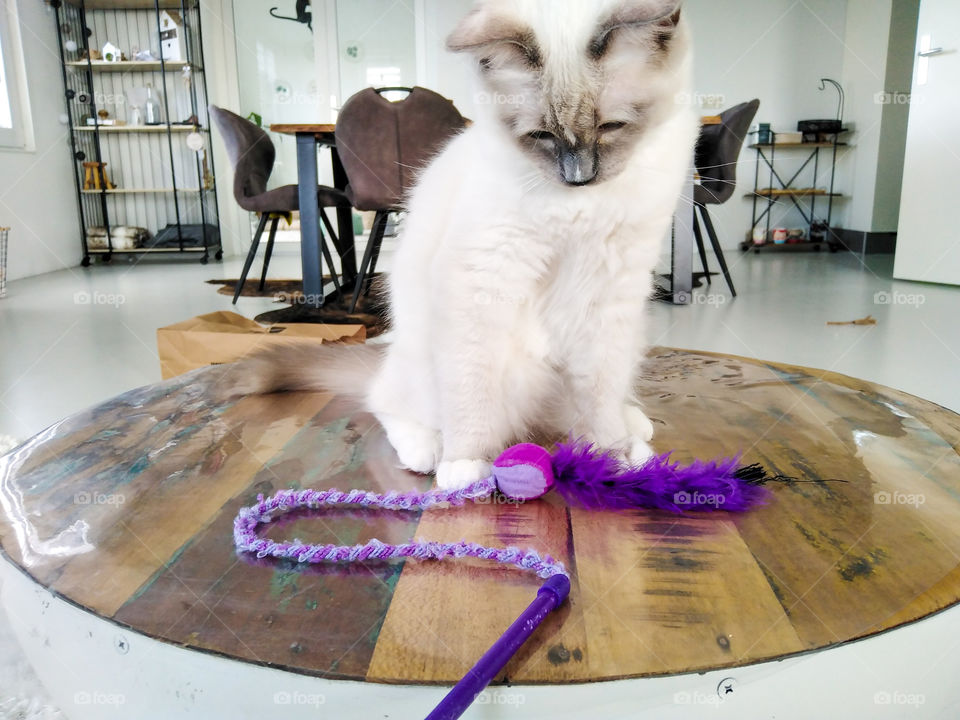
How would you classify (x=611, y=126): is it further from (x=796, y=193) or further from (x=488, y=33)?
(x=796, y=193)

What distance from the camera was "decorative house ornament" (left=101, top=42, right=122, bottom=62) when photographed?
254 inches

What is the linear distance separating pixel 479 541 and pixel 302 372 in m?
0.80

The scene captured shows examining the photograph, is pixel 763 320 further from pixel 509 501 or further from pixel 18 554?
pixel 18 554

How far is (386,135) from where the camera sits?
3512 millimetres

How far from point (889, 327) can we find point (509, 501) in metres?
3.12

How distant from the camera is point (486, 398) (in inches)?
43.2

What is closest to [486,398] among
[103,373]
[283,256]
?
[103,373]

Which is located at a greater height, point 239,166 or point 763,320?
point 239,166

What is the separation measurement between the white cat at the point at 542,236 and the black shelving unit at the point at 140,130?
20.2 feet

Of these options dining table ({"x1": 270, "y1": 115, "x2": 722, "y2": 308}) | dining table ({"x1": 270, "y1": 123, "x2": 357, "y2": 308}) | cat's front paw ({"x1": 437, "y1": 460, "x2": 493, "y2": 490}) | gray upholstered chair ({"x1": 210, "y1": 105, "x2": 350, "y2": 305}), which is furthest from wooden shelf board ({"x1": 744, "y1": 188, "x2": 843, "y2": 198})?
cat's front paw ({"x1": 437, "y1": 460, "x2": 493, "y2": 490})

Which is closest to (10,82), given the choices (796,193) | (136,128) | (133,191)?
(136,128)

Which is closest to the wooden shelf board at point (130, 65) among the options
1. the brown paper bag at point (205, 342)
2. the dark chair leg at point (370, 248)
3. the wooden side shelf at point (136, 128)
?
the wooden side shelf at point (136, 128)

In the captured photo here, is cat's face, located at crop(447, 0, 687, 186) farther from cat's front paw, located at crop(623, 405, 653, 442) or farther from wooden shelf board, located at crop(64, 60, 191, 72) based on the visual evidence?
wooden shelf board, located at crop(64, 60, 191, 72)

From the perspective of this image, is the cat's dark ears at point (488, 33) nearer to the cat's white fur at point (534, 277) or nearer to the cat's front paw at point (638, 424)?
the cat's white fur at point (534, 277)
